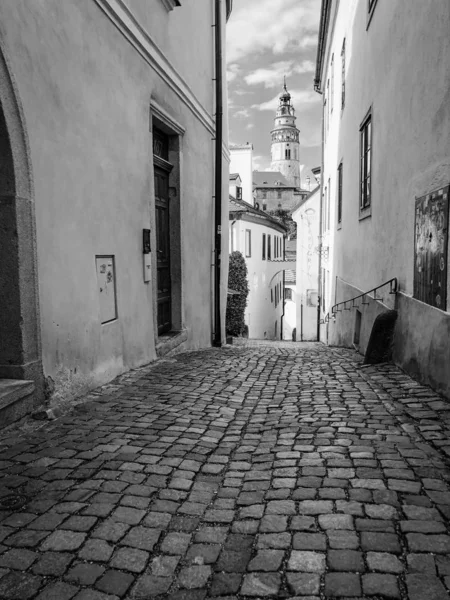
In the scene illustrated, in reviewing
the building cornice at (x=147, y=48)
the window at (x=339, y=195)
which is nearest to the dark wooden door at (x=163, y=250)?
the building cornice at (x=147, y=48)

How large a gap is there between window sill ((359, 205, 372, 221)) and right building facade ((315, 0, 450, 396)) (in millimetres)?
20

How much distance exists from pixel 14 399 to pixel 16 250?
109 centimetres

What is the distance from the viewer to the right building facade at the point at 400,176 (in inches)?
182

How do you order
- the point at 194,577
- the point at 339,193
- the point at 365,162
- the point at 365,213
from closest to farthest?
the point at 194,577
the point at 365,213
the point at 365,162
the point at 339,193

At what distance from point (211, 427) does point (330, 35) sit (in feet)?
50.1

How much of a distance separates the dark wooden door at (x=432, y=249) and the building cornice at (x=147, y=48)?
3.69 meters

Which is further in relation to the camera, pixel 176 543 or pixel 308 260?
pixel 308 260

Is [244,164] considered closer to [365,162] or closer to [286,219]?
→ [365,162]

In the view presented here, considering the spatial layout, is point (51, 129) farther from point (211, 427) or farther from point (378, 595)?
point (378, 595)

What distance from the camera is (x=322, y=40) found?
1727 centimetres

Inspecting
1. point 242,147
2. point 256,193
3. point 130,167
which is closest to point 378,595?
point 130,167

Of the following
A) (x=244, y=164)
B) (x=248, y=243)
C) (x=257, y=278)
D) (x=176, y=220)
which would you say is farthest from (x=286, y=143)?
(x=176, y=220)

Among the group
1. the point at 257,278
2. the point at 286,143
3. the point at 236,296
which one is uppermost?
the point at 286,143

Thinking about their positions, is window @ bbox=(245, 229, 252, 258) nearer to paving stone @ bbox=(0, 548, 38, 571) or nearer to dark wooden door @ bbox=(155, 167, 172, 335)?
dark wooden door @ bbox=(155, 167, 172, 335)
